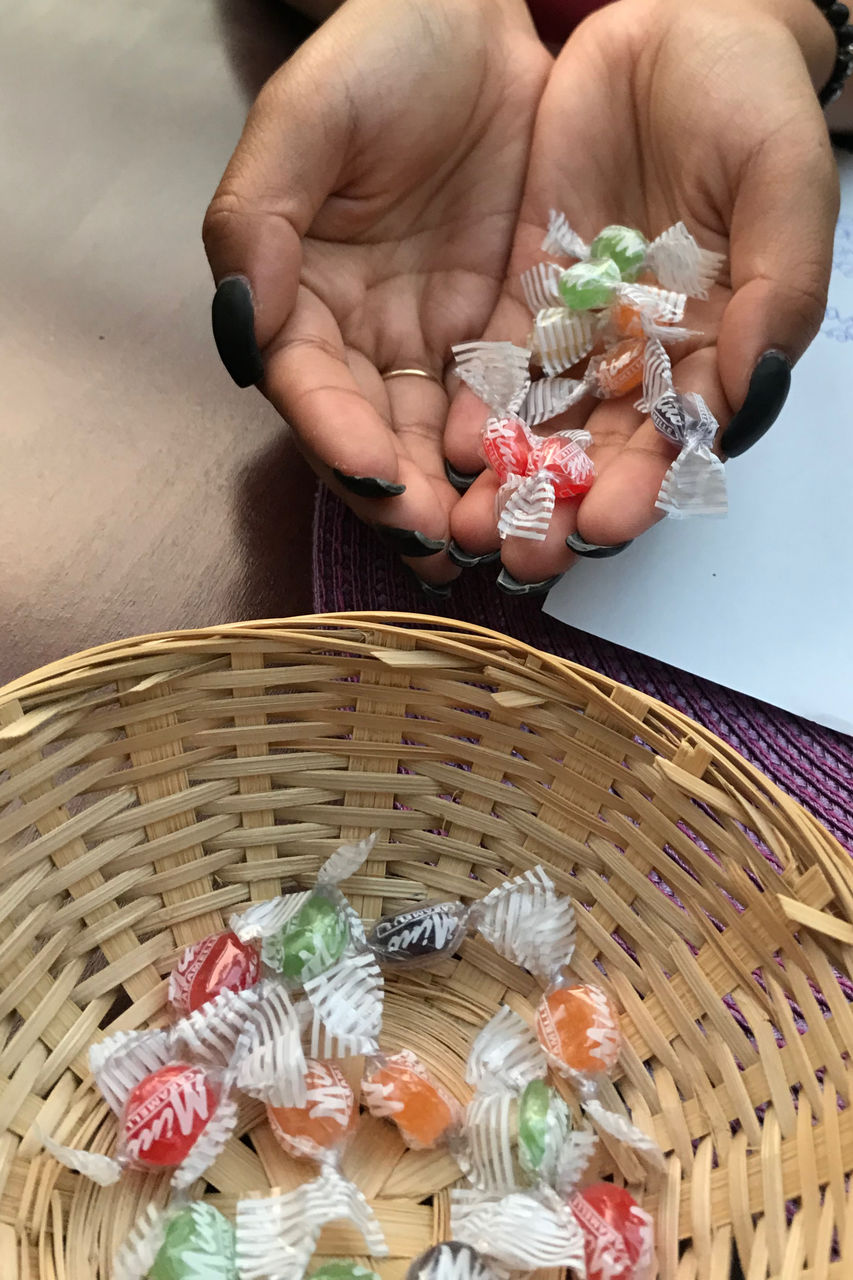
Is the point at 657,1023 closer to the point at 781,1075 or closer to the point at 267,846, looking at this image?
the point at 781,1075

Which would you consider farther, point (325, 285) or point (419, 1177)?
point (325, 285)

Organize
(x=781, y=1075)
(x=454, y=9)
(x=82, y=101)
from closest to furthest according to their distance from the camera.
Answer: (x=781, y=1075)
(x=454, y=9)
(x=82, y=101)

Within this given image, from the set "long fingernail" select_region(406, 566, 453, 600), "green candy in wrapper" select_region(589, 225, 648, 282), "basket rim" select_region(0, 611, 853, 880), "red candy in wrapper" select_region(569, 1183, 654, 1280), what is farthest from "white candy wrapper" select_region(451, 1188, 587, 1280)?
"green candy in wrapper" select_region(589, 225, 648, 282)

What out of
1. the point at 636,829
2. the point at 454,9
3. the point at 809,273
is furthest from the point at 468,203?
the point at 636,829

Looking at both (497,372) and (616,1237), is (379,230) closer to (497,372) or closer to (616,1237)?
(497,372)

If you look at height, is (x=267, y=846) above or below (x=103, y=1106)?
above

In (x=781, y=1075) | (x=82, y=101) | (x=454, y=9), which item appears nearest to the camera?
(x=781, y=1075)

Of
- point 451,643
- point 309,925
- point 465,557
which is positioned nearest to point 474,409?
point 465,557

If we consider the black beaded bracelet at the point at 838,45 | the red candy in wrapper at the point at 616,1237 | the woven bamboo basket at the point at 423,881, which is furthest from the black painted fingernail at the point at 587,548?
Answer: the black beaded bracelet at the point at 838,45
